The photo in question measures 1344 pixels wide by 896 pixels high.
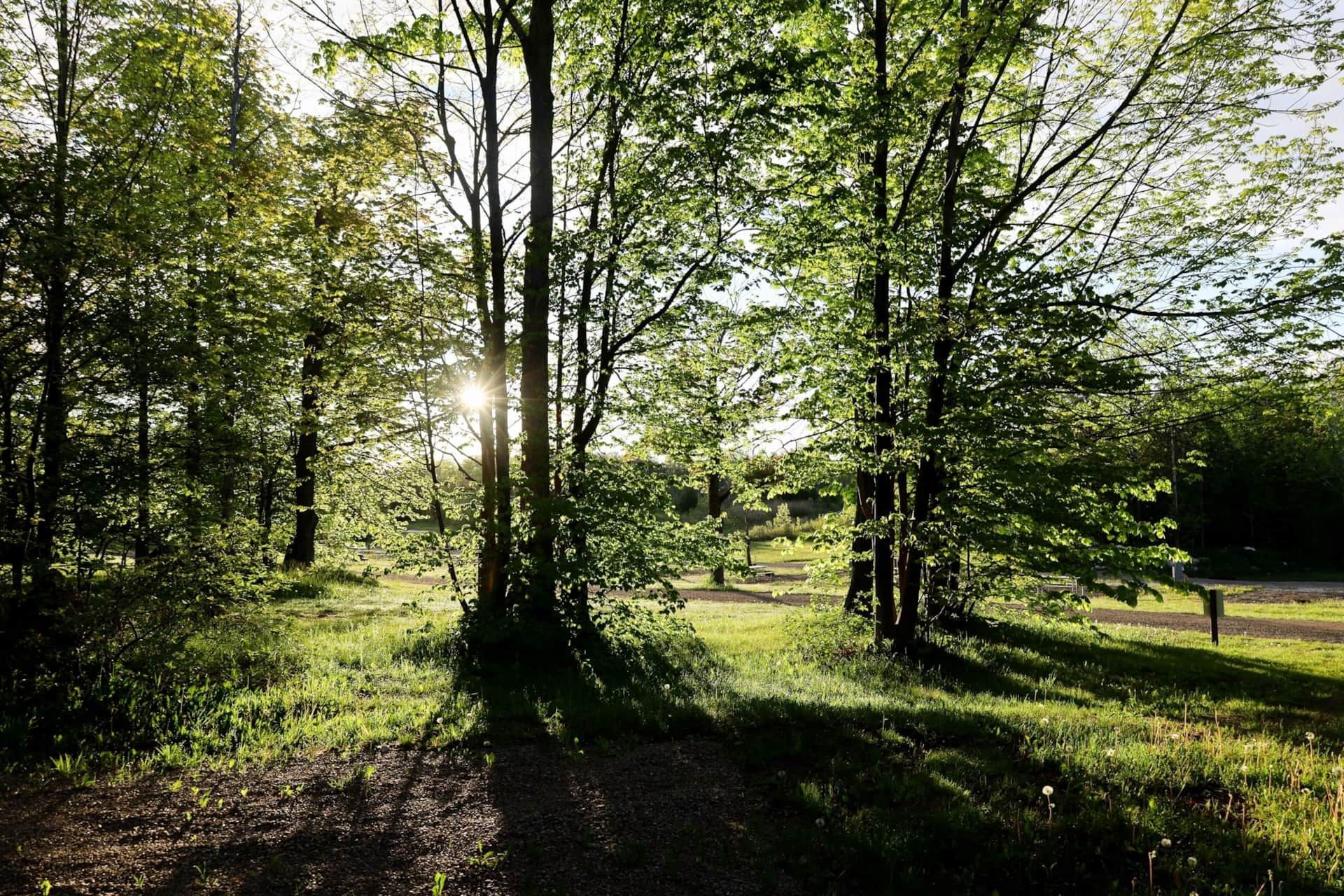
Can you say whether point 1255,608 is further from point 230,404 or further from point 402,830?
point 230,404

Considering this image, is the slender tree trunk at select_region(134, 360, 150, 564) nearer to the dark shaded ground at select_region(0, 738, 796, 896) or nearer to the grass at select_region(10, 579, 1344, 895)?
the grass at select_region(10, 579, 1344, 895)

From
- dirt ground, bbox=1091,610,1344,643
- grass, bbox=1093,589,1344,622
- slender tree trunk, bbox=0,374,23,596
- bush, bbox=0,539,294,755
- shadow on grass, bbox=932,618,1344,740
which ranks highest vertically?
slender tree trunk, bbox=0,374,23,596

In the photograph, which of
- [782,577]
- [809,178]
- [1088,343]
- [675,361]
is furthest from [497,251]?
[782,577]

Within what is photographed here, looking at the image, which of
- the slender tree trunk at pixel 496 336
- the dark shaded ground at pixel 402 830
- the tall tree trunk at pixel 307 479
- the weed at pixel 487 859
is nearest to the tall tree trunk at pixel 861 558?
the slender tree trunk at pixel 496 336

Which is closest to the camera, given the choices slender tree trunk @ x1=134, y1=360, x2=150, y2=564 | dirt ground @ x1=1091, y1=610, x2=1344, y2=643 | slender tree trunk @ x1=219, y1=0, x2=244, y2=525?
slender tree trunk @ x1=134, y1=360, x2=150, y2=564

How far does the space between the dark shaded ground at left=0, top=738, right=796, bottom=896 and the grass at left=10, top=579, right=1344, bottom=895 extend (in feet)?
1.23

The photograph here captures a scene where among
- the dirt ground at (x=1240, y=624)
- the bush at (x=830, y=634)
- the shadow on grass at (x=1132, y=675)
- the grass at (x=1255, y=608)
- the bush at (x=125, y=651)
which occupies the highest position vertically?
the bush at (x=125, y=651)

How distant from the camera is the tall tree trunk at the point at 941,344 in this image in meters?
8.82

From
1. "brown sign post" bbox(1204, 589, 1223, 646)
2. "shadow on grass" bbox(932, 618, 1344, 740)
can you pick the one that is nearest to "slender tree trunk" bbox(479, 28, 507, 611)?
"shadow on grass" bbox(932, 618, 1344, 740)

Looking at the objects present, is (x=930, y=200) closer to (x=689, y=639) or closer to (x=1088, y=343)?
(x=1088, y=343)

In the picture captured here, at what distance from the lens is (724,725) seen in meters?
6.24

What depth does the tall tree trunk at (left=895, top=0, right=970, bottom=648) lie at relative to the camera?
28.9 feet

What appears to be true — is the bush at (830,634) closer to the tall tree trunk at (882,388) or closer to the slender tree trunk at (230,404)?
the tall tree trunk at (882,388)

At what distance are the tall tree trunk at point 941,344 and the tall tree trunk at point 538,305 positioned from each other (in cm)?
507
